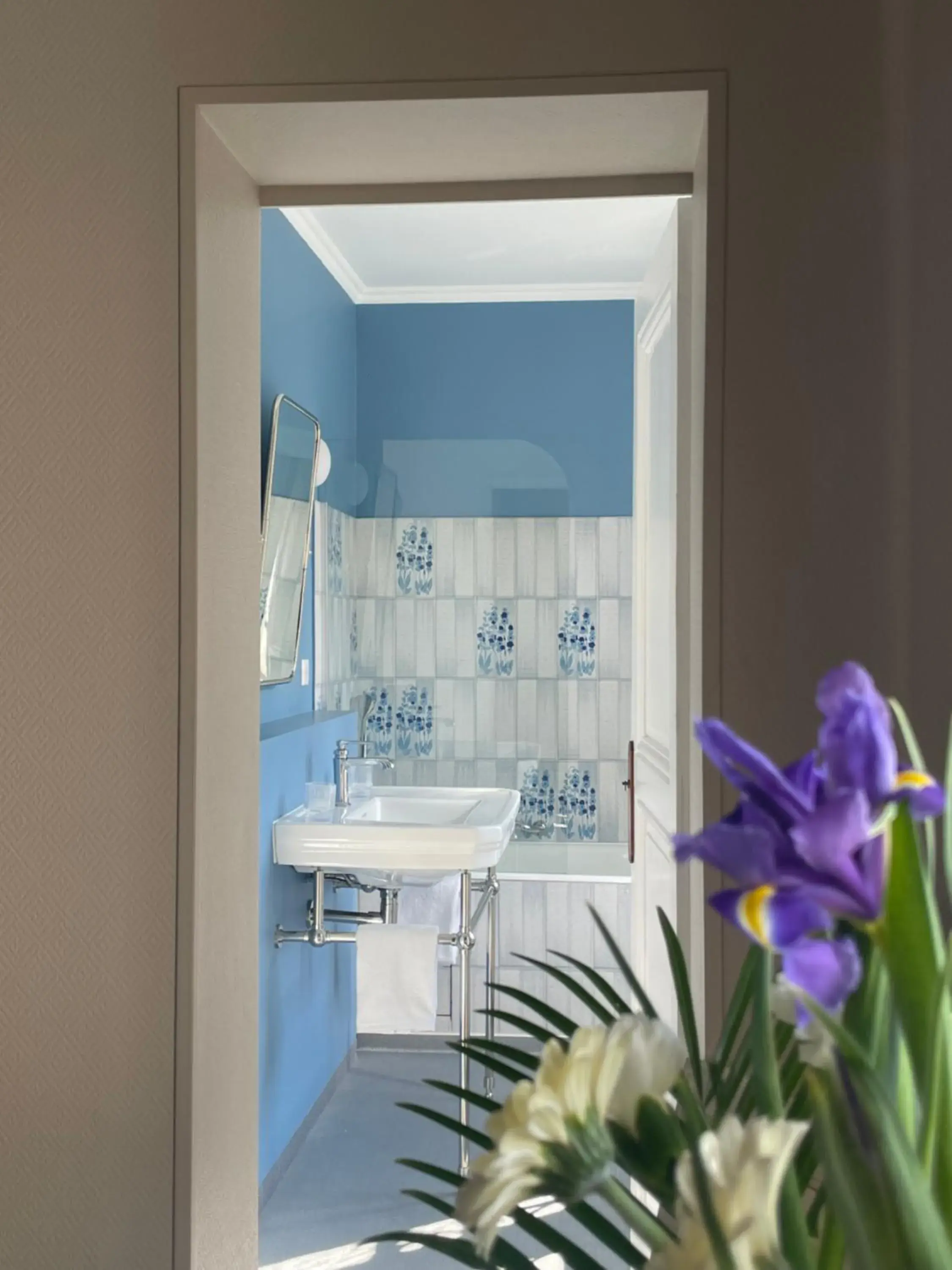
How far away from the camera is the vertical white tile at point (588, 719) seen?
4.18 meters

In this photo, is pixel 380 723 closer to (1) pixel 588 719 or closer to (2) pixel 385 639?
(2) pixel 385 639

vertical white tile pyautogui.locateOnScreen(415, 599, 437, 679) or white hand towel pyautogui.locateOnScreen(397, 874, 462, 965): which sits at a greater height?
vertical white tile pyautogui.locateOnScreen(415, 599, 437, 679)

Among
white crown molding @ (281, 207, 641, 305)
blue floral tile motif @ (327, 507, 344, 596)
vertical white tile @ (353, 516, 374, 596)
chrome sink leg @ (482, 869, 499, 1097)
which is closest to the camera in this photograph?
chrome sink leg @ (482, 869, 499, 1097)

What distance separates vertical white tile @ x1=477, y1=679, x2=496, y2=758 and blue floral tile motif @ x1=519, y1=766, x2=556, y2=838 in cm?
15

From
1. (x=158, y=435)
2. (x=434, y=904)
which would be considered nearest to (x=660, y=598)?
(x=158, y=435)

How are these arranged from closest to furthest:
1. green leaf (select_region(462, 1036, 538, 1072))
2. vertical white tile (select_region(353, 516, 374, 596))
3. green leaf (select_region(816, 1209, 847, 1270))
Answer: green leaf (select_region(816, 1209, 847, 1270))
green leaf (select_region(462, 1036, 538, 1072))
vertical white tile (select_region(353, 516, 374, 596))

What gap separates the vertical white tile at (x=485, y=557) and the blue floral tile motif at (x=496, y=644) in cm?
8

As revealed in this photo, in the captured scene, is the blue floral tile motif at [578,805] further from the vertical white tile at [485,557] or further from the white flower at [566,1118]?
the white flower at [566,1118]

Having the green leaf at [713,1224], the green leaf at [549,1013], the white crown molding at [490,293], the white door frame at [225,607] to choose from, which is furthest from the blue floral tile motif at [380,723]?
the green leaf at [713,1224]

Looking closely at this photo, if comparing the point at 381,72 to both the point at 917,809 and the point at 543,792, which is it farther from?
the point at 543,792

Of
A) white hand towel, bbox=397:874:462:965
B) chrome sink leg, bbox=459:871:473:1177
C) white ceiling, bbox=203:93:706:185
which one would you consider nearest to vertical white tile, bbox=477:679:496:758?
white hand towel, bbox=397:874:462:965

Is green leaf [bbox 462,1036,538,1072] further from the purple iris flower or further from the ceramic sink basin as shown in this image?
the ceramic sink basin

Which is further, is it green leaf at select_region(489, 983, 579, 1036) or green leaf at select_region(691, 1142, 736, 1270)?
green leaf at select_region(489, 983, 579, 1036)

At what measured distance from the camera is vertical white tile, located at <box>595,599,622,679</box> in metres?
4.20
